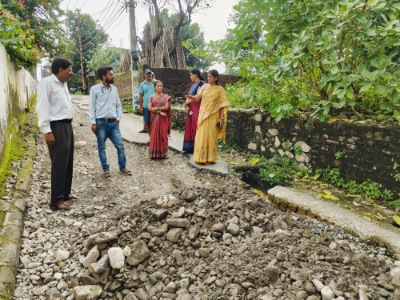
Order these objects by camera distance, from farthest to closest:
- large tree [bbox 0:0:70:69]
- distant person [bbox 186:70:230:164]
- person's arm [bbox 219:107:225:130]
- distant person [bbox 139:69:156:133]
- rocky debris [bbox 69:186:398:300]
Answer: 1. large tree [bbox 0:0:70:69]
2. distant person [bbox 139:69:156:133]
3. person's arm [bbox 219:107:225:130]
4. distant person [bbox 186:70:230:164]
5. rocky debris [bbox 69:186:398:300]

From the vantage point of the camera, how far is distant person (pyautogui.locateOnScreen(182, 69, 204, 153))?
520cm

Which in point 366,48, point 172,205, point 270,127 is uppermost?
point 366,48

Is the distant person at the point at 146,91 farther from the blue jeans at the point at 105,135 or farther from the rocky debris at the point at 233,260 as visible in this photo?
the rocky debris at the point at 233,260

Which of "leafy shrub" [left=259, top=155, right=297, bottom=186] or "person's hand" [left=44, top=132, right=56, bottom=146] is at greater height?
"person's hand" [left=44, top=132, right=56, bottom=146]

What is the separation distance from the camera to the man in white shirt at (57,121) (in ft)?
9.50

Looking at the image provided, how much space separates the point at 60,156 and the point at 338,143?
146 inches

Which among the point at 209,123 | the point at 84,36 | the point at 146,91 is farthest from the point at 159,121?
the point at 84,36

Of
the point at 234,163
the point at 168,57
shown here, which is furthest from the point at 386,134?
the point at 168,57

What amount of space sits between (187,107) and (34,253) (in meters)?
3.67

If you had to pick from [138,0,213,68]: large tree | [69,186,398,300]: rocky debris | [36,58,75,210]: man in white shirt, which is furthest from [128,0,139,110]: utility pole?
[69,186,398,300]: rocky debris

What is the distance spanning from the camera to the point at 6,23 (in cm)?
501

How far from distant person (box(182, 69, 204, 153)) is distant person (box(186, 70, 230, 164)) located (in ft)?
1.04

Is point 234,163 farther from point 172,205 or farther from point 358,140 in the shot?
point 172,205

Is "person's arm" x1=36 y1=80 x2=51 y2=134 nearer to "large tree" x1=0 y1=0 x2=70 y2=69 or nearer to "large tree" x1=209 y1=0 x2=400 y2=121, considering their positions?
"large tree" x1=209 y1=0 x2=400 y2=121
